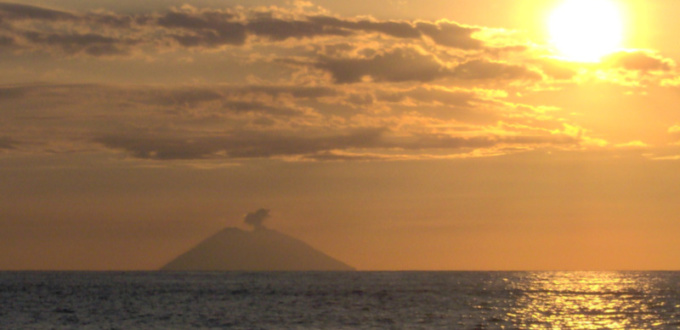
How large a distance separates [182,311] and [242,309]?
6959mm

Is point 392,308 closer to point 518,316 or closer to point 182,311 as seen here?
point 518,316

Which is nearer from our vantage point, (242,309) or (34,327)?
(34,327)

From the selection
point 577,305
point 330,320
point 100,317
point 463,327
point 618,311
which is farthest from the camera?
point 577,305

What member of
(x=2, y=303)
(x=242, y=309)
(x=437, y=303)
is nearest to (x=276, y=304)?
(x=242, y=309)

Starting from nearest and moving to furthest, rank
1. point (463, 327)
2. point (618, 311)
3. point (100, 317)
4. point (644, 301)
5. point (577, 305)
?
point (463, 327) < point (100, 317) < point (618, 311) < point (577, 305) < point (644, 301)

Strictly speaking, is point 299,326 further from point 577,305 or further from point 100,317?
point 577,305

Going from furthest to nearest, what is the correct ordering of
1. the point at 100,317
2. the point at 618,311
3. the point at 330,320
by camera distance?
1. the point at 618,311
2. the point at 100,317
3. the point at 330,320

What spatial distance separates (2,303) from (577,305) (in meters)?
71.5

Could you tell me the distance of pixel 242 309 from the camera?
3880 inches

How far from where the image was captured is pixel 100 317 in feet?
284

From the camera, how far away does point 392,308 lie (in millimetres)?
98750

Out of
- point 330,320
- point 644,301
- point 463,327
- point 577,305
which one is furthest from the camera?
point 644,301

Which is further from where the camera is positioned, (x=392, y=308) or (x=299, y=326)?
(x=392, y=308)

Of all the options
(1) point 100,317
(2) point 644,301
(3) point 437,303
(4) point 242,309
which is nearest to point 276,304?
(4) point 242,309
